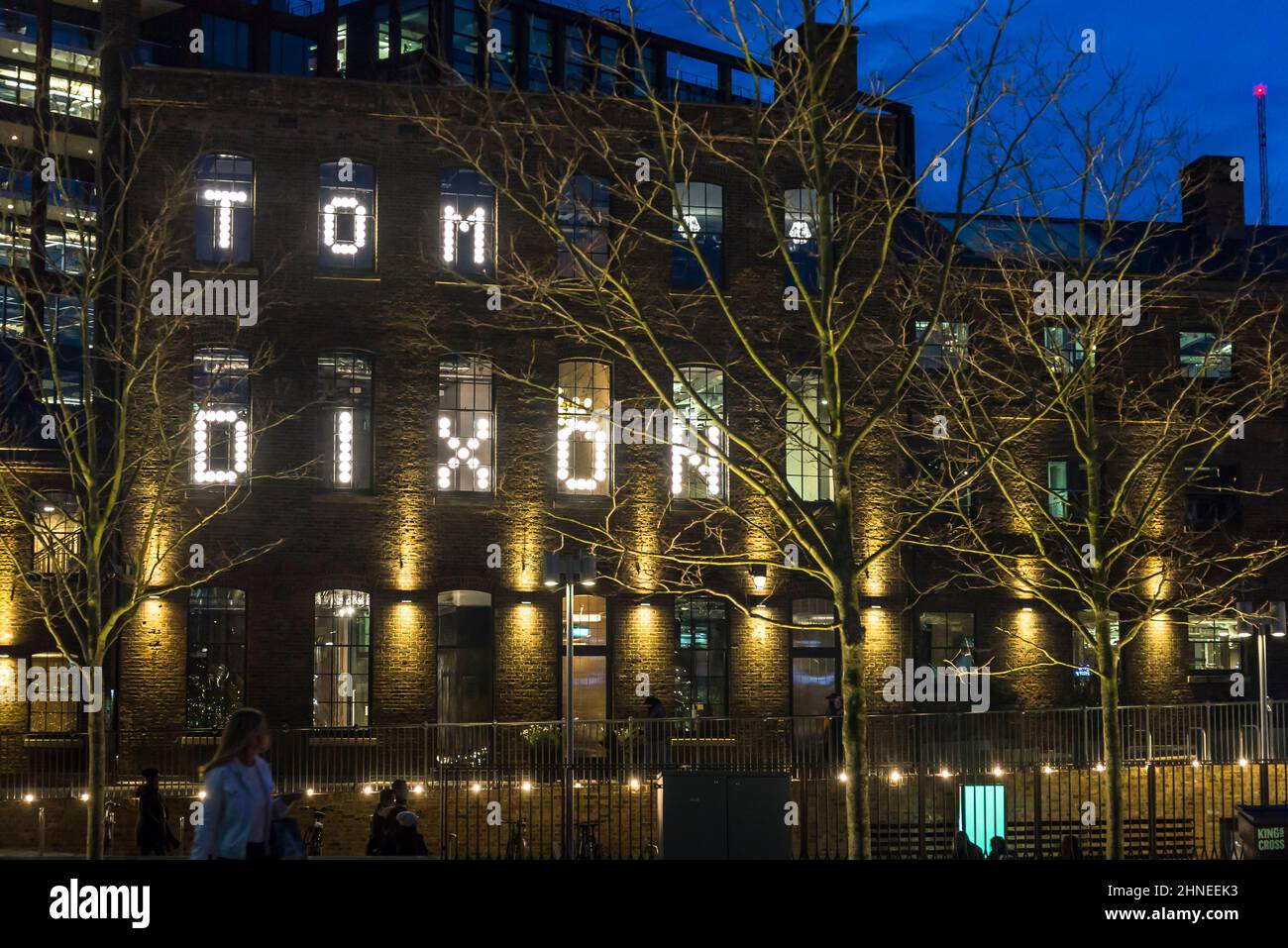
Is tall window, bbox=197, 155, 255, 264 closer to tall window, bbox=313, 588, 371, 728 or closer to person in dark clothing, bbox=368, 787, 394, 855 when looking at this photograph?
tall window, bbox=313, 588, 371, 728

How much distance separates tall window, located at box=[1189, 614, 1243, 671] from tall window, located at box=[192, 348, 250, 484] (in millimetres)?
20582

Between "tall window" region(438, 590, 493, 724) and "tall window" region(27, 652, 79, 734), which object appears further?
"tall window" region(27, 652, 79, 734)

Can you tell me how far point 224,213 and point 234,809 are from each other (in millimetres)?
21787

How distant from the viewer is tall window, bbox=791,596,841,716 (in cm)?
2975

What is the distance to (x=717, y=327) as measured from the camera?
2938 centimetres

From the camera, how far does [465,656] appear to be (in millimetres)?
28469

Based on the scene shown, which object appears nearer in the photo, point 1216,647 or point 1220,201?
point 1216,647

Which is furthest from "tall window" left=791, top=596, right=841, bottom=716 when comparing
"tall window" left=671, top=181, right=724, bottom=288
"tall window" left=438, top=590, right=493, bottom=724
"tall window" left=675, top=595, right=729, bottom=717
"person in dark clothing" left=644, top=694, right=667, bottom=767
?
"tall window" left=671, top=181, right=724, bottom=288

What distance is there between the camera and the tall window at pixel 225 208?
91.4ft

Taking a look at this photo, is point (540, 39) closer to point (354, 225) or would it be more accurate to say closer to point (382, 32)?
point (382, 32)

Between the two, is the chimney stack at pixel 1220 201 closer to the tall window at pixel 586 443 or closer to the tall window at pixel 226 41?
the tall window at pixel 586 443

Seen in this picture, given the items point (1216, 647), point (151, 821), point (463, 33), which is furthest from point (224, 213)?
point (463, 33)

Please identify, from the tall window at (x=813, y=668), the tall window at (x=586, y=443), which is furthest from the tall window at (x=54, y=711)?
the tall window at (x=813, y=668)

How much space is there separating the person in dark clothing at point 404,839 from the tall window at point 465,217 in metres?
13.6
